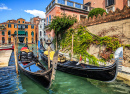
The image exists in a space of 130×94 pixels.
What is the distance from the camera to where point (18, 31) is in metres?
30.7

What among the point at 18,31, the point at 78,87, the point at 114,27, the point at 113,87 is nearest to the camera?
the point at 113,87

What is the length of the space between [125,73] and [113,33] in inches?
82.1

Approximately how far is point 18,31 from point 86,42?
29079 mm

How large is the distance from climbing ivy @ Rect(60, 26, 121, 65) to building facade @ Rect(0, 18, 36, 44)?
26.1 m

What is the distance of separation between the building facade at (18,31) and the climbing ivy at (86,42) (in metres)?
26.1

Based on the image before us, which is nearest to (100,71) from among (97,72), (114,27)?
(97,72)

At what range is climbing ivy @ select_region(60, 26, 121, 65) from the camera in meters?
5.24

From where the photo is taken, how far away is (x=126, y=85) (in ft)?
13.4

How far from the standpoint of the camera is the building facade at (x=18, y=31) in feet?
96.2

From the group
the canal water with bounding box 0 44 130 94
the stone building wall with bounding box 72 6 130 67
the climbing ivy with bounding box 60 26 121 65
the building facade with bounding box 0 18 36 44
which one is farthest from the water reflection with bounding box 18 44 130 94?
the building facade with bounding box 0 18 36 44

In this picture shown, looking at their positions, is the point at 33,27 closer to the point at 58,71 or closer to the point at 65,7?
the point at 65,7

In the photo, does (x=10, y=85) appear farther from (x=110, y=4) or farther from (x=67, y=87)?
(x=110, y=4)

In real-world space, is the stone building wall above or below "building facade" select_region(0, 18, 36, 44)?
below

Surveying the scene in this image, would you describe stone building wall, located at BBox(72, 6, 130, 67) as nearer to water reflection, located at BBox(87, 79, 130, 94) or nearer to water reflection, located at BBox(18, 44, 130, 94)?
water reflection, located at BBox(87, 79, 130, 94)
